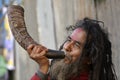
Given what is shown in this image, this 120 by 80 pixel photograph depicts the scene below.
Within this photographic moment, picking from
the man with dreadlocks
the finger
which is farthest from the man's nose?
the finger

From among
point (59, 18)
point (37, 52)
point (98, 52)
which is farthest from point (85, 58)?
point (59, 18)

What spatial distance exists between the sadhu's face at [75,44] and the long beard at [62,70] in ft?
0.11

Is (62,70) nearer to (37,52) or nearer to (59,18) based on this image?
(37,52)

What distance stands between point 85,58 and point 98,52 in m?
0.09

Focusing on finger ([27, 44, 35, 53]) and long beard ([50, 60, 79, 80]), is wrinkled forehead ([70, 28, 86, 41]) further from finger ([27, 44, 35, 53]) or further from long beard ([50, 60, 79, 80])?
finger ([27, 44, 35, 53])

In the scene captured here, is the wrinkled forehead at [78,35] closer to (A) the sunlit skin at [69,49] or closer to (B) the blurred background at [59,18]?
(A) the sunlit skin at [69,49]

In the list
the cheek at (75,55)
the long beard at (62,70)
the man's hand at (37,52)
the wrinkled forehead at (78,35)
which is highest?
the wrinkled forehead at (78,35)

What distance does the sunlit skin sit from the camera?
2.90 m

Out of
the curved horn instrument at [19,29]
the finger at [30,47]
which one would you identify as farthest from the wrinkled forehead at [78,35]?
the finger at [30,47]

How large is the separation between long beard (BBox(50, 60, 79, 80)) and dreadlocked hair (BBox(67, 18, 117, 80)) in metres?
0.08

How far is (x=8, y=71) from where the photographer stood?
432 inches

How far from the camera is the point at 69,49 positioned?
319cm

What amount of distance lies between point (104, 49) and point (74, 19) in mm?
850

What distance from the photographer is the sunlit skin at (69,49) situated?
290cm
